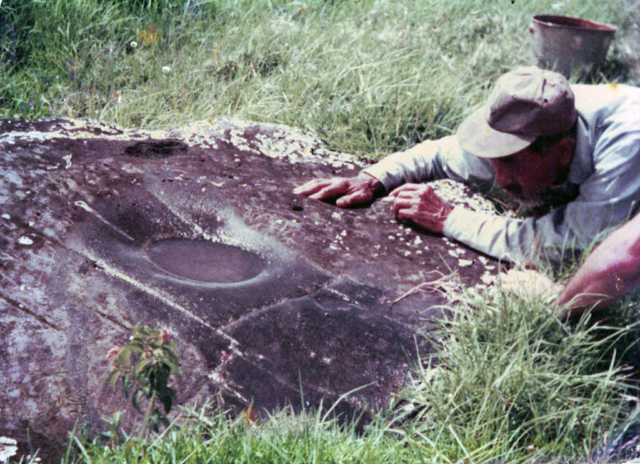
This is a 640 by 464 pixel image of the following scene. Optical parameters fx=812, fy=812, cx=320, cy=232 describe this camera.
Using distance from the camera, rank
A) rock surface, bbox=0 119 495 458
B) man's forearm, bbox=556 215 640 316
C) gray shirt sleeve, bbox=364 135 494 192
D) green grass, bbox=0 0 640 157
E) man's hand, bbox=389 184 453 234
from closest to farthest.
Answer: man's forearm, bbox=556 215 640 316 → rock surface, bbox=0 119 495 458 → man's hand, bbox=389 184 453 234 → gray shirt sleeve, bbox=364 135 494 192 → green grass, bbox=0 0 640 157

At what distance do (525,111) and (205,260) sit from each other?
122 centimetres

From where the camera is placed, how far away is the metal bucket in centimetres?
445

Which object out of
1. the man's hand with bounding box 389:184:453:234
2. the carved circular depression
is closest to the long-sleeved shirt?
the man's hand with bounding box 389:184:453:234

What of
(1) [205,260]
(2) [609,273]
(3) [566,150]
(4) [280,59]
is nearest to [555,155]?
(3) [566,150]

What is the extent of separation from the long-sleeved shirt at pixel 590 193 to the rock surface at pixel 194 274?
140mm

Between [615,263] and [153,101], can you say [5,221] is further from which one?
[615,263]

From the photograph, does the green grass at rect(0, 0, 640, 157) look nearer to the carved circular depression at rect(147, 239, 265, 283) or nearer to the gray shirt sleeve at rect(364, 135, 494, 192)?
the gray shirt sleeve at rect(364, 135, 494, 192)

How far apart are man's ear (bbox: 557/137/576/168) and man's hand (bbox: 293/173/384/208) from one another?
90 centimetres

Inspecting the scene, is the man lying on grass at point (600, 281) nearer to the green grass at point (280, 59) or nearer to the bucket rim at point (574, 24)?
the green grass at point (280, 59)

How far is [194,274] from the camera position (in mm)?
2748

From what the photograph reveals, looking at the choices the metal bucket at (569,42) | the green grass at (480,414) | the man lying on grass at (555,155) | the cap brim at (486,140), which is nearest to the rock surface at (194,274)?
the green grass at (480,414)

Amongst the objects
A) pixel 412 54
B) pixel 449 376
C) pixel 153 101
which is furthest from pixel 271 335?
pixel 412 54

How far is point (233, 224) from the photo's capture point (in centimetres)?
313

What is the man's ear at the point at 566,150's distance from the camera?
9.35 ft
